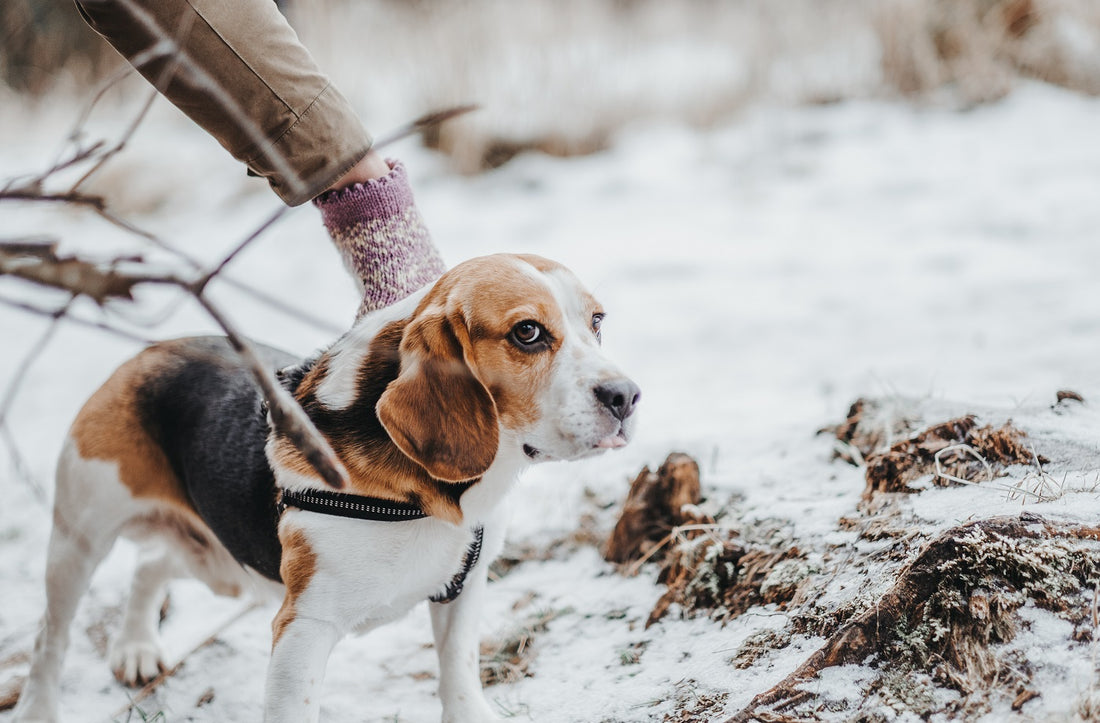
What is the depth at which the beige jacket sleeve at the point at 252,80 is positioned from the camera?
2199 mm

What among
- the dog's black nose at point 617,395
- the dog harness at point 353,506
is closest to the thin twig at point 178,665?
the dog harness at point 353,506

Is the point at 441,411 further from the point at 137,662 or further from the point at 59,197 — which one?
the point at 137,662

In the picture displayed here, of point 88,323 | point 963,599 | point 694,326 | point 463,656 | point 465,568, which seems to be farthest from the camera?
point 694,326

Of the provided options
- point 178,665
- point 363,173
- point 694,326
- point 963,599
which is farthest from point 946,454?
point 694,326

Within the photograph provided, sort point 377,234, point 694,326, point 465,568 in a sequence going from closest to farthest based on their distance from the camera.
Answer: point 465,568
point 377,234
point 694,326

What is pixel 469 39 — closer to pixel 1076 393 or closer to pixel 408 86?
pixel 408 86

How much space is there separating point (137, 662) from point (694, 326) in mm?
3330

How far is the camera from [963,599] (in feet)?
6.20

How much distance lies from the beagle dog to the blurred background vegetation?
5.59 meters

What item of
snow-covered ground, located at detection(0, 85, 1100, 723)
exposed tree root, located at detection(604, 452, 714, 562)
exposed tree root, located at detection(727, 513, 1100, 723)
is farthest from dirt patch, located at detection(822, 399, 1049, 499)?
exposed tree root, located at detection(604, 452, 714, 562)

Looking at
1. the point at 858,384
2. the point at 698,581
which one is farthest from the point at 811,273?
the point at 698,581

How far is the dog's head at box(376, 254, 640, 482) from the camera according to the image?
2.06 metres

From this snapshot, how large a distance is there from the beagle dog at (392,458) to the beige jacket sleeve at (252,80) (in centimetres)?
47

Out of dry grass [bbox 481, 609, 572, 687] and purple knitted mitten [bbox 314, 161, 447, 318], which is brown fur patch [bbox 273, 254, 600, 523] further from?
dry grass [bbox 481, 609, 572, 687]
